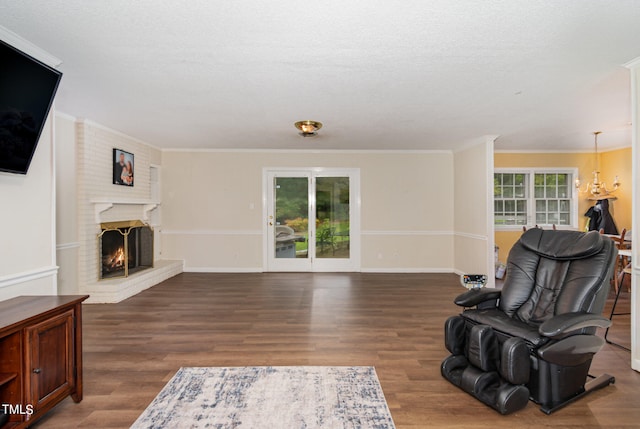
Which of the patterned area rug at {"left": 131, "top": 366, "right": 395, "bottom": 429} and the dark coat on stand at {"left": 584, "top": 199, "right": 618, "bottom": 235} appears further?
the dark coat on stand at {"left": 584, "top": 199, "right": 618, "bottom": 235}

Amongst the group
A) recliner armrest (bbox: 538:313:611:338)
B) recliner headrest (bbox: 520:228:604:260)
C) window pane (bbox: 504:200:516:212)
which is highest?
window pane (bbox: 504:200:516:212)

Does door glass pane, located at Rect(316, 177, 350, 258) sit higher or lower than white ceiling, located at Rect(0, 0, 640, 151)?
lower

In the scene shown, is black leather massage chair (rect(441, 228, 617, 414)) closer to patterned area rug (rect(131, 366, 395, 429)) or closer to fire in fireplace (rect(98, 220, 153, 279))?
patterned area rug (rect(131, 366, 395, 429))

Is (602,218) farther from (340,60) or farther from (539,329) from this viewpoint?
(340,60)

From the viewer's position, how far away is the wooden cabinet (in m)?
1.78

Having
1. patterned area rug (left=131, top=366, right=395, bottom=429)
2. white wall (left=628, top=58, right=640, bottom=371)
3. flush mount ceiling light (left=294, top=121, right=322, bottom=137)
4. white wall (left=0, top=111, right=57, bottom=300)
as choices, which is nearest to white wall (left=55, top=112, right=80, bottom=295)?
white wall (left=0, top=111, right=57, bottom=300)

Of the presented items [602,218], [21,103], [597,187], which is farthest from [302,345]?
[602,218]

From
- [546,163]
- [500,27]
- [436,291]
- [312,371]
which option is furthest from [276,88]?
[546,163]

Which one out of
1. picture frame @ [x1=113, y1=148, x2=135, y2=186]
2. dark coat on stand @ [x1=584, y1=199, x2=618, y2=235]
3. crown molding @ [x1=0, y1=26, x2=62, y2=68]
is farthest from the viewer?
dark coat on stand @ [x1=584, y1=199, x2=618, y2=235]

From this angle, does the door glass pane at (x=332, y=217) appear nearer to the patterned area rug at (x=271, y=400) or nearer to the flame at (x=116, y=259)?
the flame at (x=116, y=259)

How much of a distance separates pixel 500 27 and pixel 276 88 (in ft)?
6.54

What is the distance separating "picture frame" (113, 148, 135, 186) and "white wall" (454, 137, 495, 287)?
5995mm

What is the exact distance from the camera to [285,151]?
6691 mm

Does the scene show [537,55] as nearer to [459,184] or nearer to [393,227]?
[459,184]
